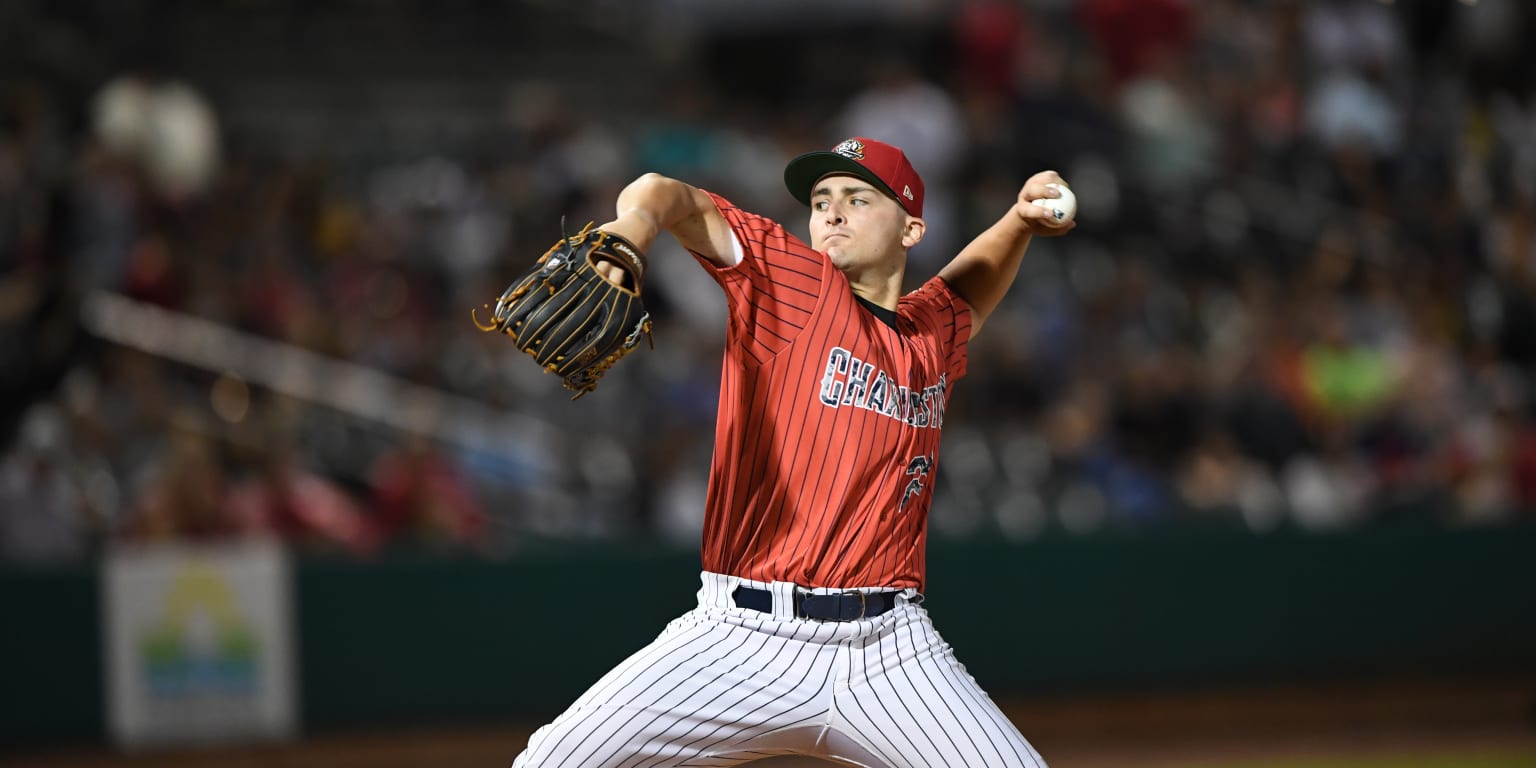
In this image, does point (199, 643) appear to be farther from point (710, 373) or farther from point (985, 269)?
point (985, 269)

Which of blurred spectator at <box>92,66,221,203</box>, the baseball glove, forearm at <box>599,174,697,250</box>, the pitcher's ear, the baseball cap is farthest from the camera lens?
blurred spectator at <box>92,66,221,203</box>

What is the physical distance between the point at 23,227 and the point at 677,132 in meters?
4.30

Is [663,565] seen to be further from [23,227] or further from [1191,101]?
[1191,101]

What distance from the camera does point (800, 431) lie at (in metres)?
3.76

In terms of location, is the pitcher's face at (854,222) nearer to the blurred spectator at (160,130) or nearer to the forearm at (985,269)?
the forearm at (985,269)

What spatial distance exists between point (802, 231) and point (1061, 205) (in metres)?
6.15

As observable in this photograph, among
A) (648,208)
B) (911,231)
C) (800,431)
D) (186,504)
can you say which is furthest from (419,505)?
(648,208)

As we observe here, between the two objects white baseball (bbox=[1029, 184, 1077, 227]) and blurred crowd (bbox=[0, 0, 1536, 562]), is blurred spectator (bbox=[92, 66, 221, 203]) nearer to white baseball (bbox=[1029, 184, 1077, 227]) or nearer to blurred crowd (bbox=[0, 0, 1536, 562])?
blurred crowd (bbox=[0, 0, 1536, 562])

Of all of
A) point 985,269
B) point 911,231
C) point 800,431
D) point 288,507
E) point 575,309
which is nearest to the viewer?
point 575,309

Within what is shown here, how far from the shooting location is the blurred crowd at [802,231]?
9.12m

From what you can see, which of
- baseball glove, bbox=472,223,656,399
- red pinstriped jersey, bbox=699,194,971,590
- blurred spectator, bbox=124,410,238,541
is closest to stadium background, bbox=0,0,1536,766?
blurred spectator, bbox=124,410,238,541

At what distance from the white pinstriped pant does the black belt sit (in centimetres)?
2

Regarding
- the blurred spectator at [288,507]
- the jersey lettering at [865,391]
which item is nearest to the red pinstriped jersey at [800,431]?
the jersey lettering at [865,391]

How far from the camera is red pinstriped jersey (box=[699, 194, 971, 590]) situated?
12.2 ft
